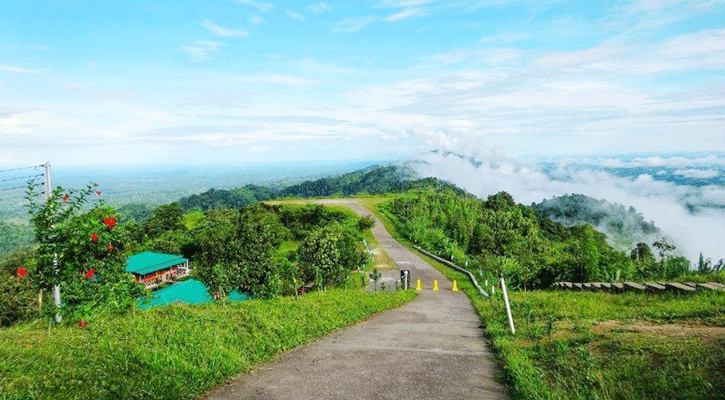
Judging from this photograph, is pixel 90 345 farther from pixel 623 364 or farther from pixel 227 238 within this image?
pixel 227 238

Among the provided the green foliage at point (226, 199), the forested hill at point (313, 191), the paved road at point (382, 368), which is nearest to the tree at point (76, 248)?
the paved road at point (382, 368)

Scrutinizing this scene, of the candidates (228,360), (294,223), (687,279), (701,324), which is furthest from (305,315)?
(294,223)

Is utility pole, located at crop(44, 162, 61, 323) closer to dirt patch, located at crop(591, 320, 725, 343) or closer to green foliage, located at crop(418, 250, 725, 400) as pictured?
green foliage, located at crop(418, 250, 725, 400)

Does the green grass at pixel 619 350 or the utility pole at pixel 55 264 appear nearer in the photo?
the green grass at pixel 619 350

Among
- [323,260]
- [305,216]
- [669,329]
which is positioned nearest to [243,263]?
[323,260]

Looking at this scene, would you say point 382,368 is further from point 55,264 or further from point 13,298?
point 13,298

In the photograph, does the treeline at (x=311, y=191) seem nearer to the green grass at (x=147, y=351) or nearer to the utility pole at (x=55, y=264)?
the utility pole at (x=55, y=264)

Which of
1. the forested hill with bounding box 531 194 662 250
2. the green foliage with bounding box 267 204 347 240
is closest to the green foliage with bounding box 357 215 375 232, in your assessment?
the green foliage with bounding box 267 204 347 240
